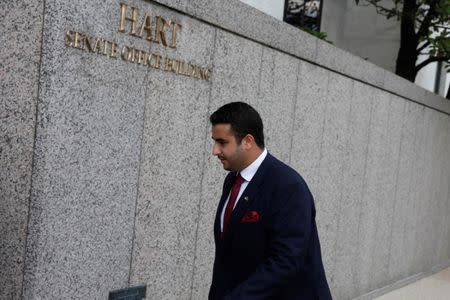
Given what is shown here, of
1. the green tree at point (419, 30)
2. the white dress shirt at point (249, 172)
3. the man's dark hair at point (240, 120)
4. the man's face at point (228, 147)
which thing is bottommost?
the white dress shirt at point (249, 172)

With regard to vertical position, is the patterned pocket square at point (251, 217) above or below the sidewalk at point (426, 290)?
above

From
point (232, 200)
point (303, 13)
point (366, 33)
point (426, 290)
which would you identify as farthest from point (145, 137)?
point (366, 33)

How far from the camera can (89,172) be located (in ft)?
16.1

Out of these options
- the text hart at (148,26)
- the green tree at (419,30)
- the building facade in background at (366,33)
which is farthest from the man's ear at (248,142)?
the building facade in background at (366,33)

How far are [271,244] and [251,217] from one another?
0.17 metres

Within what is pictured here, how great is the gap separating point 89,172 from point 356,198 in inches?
205

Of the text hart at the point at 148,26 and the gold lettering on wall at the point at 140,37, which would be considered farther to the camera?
the text hart at the point at 148,26

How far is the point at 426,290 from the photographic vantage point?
37.1 feet

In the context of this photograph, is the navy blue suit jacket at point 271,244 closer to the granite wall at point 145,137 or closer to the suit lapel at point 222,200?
the suit lapel at point 222,200

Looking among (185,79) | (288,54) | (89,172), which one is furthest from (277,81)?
(89,172)

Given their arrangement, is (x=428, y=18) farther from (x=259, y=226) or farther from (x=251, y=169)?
(x=259, y=226)

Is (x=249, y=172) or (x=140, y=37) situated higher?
(x=140, y=37)

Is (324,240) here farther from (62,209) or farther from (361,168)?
(62,209)

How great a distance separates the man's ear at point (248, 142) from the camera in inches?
152
